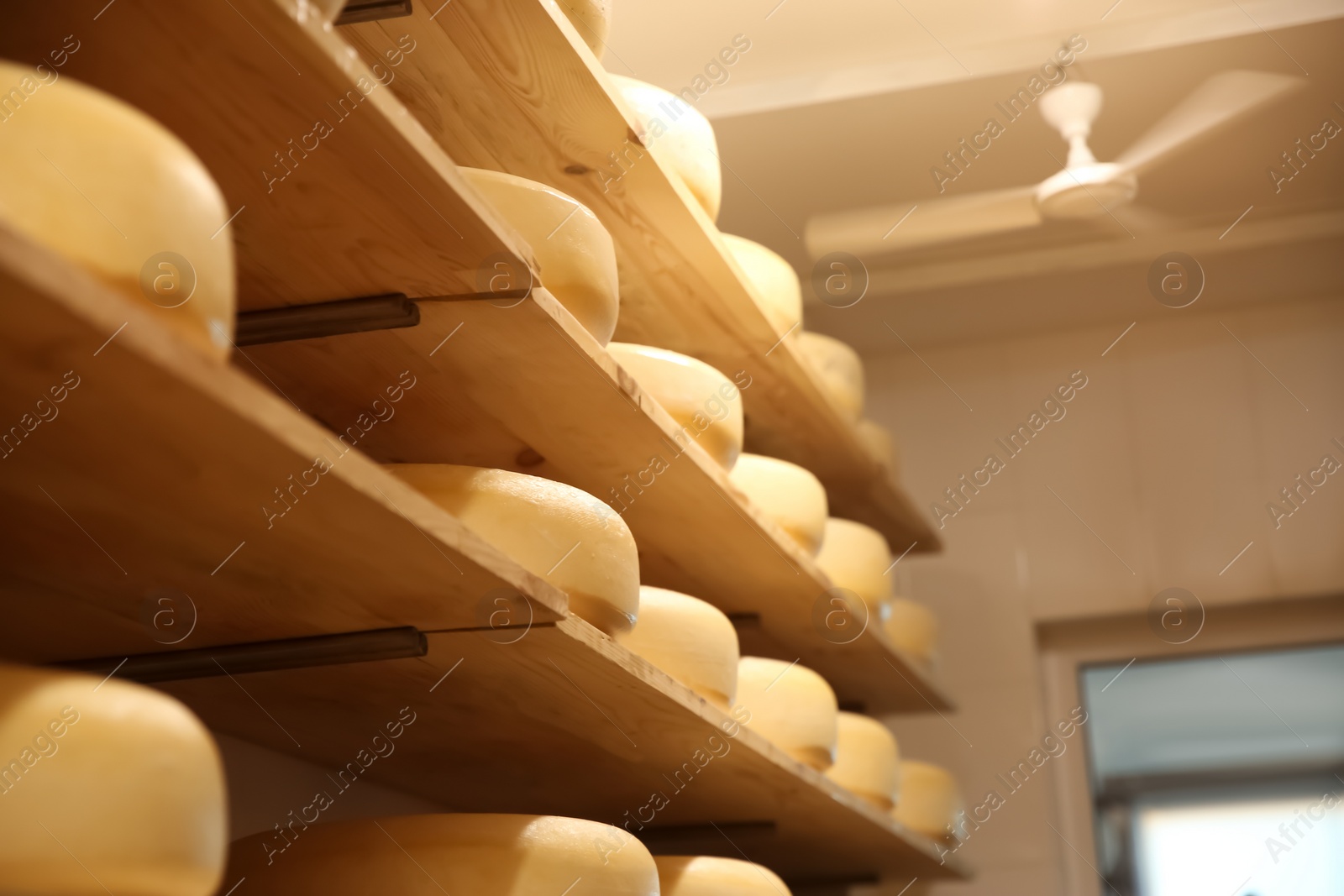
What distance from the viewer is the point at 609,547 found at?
1.27 metres

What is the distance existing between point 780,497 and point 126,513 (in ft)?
4.16

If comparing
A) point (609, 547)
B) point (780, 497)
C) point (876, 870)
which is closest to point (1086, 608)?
point (876, 870)

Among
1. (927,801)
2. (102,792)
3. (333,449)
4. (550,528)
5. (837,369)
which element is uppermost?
(837,369)

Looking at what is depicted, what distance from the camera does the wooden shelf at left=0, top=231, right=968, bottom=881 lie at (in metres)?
0.67

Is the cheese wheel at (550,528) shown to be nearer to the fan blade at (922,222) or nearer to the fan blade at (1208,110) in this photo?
the fan blade at (922,222)

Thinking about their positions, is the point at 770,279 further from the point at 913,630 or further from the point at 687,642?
the point at 913,630

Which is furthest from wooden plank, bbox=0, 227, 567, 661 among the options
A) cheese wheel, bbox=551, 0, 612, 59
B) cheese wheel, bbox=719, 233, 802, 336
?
cheese wheel, bbox=719, 233, 802, 336

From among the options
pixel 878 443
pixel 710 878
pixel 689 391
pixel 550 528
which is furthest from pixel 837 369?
Result: pixel 550 528

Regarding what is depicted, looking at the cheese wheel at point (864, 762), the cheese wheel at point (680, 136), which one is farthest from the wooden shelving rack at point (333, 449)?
the cheese wheel at point (864, 762)

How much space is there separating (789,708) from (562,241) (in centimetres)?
86

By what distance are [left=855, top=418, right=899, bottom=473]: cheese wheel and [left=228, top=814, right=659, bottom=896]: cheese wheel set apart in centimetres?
145

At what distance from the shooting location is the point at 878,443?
2.74 meters

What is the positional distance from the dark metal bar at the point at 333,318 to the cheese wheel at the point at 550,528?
130mm

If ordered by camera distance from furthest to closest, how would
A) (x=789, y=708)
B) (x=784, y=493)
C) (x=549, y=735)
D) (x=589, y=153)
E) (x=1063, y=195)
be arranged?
(x=1063, y=195) < (x=784, y=493) < (x=789, y=708) < (x=589, y=153) < (x=549, y=735)
